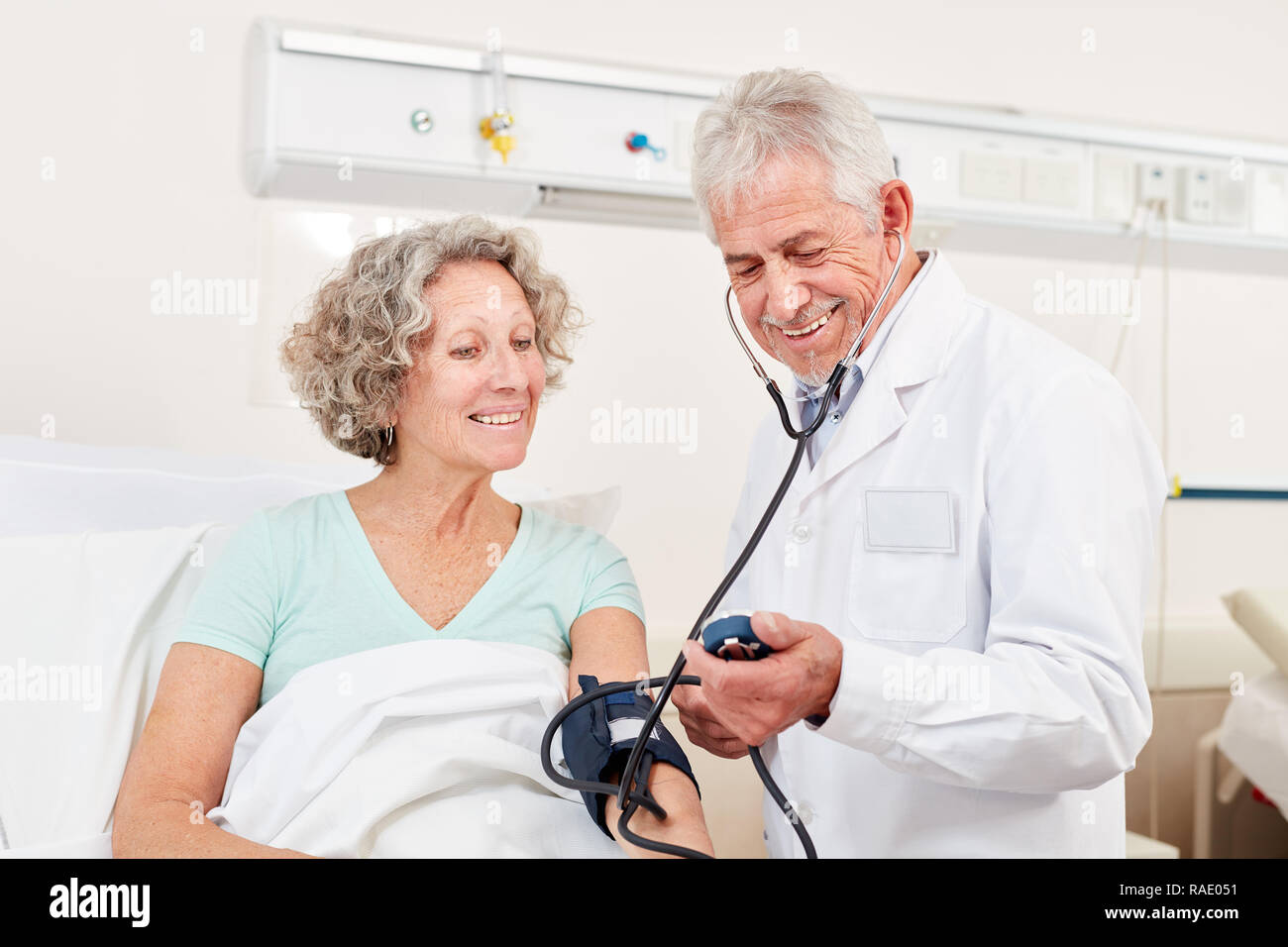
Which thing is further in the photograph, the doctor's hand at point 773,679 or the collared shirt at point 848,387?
the collared shirt at point 848,387

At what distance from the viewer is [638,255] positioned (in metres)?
2.03

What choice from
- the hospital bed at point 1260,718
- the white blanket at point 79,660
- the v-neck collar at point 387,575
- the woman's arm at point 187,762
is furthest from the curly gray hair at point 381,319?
the hospital bed at point 1260,718

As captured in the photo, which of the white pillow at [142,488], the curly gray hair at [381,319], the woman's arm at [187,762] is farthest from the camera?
the white pillow at [142,488]

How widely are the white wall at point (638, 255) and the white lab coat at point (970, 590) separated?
30.0 inches

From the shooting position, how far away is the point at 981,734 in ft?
2.88

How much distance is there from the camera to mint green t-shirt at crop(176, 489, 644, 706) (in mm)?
1196

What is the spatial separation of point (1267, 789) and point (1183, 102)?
150 centimetres

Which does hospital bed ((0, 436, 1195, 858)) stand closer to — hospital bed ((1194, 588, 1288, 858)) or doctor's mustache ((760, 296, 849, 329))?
doctor's mustache ((760, 296, 849, 329))

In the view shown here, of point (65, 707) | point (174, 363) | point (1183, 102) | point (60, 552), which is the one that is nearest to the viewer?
point (65, 707)

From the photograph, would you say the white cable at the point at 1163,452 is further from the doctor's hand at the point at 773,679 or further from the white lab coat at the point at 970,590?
the doctor's hand at the point at 773,679

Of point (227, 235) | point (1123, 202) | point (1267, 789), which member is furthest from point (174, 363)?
point (1267, 789)

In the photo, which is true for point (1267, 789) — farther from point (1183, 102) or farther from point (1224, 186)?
point (1183, 102)

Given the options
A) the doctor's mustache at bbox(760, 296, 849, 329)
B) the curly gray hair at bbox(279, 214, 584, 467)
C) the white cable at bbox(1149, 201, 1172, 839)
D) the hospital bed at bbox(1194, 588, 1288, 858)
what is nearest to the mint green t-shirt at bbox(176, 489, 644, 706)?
the curly gray hair at bbox(279, 214, 584, 467)

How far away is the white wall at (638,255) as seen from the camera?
1.71 metres
